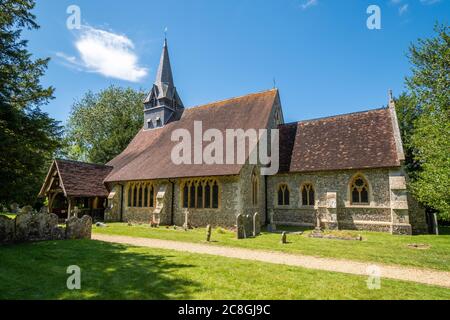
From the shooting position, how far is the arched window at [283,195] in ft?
65.6

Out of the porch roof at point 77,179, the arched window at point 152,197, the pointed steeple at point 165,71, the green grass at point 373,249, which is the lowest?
the green grass at point 373,249

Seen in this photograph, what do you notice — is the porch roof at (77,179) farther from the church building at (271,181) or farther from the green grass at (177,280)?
the green grass at (177,280)

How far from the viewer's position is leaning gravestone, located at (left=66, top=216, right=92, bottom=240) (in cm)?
1282

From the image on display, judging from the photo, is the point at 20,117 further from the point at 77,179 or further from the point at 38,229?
the point at 77,179

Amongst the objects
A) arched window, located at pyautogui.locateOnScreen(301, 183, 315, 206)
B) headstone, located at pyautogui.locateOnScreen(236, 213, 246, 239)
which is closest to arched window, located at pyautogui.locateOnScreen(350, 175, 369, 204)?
arched window, located at pyautogui.locateOnScreen(301, 183, 315, 206)

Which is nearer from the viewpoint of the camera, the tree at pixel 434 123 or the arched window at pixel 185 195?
the tree at pixel 434 123

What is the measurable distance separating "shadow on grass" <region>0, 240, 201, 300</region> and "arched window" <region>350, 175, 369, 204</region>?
1323 cm

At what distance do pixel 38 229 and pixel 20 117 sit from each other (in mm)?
4882

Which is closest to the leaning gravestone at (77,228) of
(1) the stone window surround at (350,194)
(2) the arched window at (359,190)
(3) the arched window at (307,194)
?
(3) the arched window at (307,194)

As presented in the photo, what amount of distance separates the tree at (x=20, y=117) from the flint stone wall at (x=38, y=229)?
0.95 metres

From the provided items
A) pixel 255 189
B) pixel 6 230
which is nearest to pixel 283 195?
pixel 255 189

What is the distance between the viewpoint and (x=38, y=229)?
1198 cm

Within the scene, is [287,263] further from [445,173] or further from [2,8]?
[2,8]
